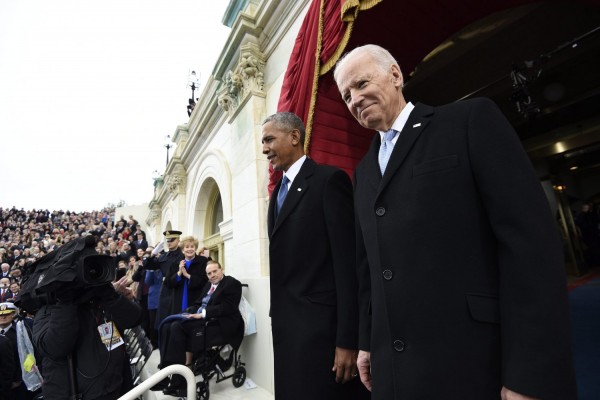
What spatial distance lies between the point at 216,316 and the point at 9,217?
91.0 feet

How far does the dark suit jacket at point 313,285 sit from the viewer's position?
4.91ft

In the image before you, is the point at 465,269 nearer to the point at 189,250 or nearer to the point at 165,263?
the point at 189,250

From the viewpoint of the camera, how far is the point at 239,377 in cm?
430

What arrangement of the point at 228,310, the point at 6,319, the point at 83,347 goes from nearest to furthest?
the point at 83,347
the point at 6,319
the point at 228,310

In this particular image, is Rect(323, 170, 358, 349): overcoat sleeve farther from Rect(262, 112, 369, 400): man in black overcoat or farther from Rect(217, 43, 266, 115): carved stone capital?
Rect(217, 43, 266, 115): carved stone capital

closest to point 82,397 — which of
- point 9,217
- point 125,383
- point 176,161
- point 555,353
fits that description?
point 125,383

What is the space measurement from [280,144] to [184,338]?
3.21 metres

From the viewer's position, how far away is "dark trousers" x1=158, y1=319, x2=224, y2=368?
3.95 m

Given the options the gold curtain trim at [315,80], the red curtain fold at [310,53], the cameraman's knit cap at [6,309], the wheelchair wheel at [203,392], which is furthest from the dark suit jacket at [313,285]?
the cameraman's knit cap at [6,309]

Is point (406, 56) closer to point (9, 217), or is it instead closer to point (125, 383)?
point (125, 383)

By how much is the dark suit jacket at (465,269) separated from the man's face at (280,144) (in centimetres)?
89

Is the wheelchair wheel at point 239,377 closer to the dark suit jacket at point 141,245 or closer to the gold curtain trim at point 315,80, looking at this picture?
the gold curtain trim at point 315,80

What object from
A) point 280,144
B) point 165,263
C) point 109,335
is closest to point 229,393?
point 109,335

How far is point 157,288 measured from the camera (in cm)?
604
